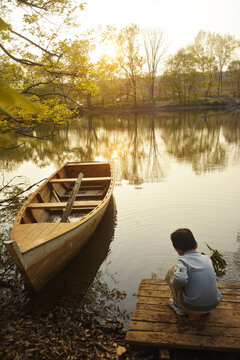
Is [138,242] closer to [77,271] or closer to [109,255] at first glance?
[109,255]

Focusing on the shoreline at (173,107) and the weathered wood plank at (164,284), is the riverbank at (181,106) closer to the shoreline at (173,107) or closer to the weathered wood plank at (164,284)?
the shoreline at (173,107)

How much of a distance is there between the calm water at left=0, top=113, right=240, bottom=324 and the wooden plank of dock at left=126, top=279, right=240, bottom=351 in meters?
1.19

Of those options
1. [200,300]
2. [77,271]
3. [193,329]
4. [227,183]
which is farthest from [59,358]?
[227,183]

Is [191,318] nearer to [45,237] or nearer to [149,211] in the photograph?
[45,237]

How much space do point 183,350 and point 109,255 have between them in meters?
3.46

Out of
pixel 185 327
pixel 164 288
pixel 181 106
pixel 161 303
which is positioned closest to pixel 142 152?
pixel 164 288

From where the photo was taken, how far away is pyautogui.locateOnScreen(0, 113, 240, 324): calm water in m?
5.75

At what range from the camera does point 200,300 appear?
3.18 meters

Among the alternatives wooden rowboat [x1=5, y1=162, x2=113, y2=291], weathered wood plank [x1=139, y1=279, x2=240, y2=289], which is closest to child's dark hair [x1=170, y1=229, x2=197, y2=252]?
weathered wood plank [x1=139, y1=279, x2=240, y2=289]

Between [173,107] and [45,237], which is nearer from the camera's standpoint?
[45,237]

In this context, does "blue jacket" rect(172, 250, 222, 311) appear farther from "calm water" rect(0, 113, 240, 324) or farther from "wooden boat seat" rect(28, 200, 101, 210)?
"wooden boat seat" rect(28, 200, 101, 210)

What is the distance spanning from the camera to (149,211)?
29.4 feet

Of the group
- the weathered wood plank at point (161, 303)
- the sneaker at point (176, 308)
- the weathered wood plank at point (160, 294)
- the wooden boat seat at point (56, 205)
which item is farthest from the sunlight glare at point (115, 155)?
the sneaker at point (176, 308)

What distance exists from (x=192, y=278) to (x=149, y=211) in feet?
19.2
